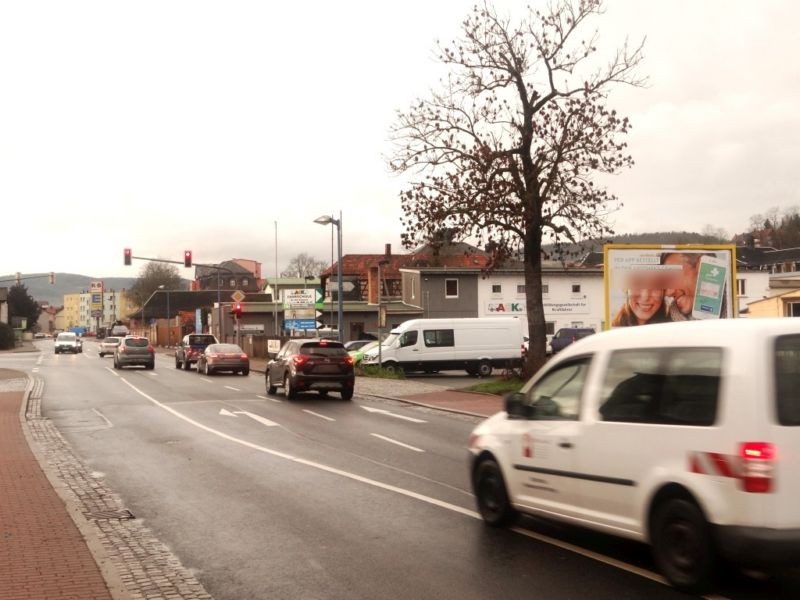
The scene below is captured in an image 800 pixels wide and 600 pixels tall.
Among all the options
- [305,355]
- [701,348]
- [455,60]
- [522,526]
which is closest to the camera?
[701,348]

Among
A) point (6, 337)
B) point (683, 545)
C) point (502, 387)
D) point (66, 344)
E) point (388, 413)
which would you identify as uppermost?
point (6, 337)

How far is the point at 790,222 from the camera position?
104 metres

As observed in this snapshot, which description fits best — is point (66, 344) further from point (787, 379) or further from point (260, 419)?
point (787, 379)

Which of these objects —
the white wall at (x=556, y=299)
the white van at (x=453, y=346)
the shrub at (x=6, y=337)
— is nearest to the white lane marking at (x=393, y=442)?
the white van at (x=453, y=346)

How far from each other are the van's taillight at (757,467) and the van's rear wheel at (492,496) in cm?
284

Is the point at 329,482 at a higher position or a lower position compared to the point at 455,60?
lower

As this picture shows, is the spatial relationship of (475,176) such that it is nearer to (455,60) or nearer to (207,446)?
(455,60)

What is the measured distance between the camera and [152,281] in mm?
139625

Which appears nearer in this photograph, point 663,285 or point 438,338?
point 663,285

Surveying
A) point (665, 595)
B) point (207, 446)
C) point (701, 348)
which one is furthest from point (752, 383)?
Result: point (207, 446)

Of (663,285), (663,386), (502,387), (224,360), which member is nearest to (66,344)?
(224,360)

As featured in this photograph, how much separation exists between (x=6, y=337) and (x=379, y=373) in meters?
57.6

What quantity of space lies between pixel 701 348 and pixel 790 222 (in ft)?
356

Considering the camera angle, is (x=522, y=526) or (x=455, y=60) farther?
(x=455, y=60)
